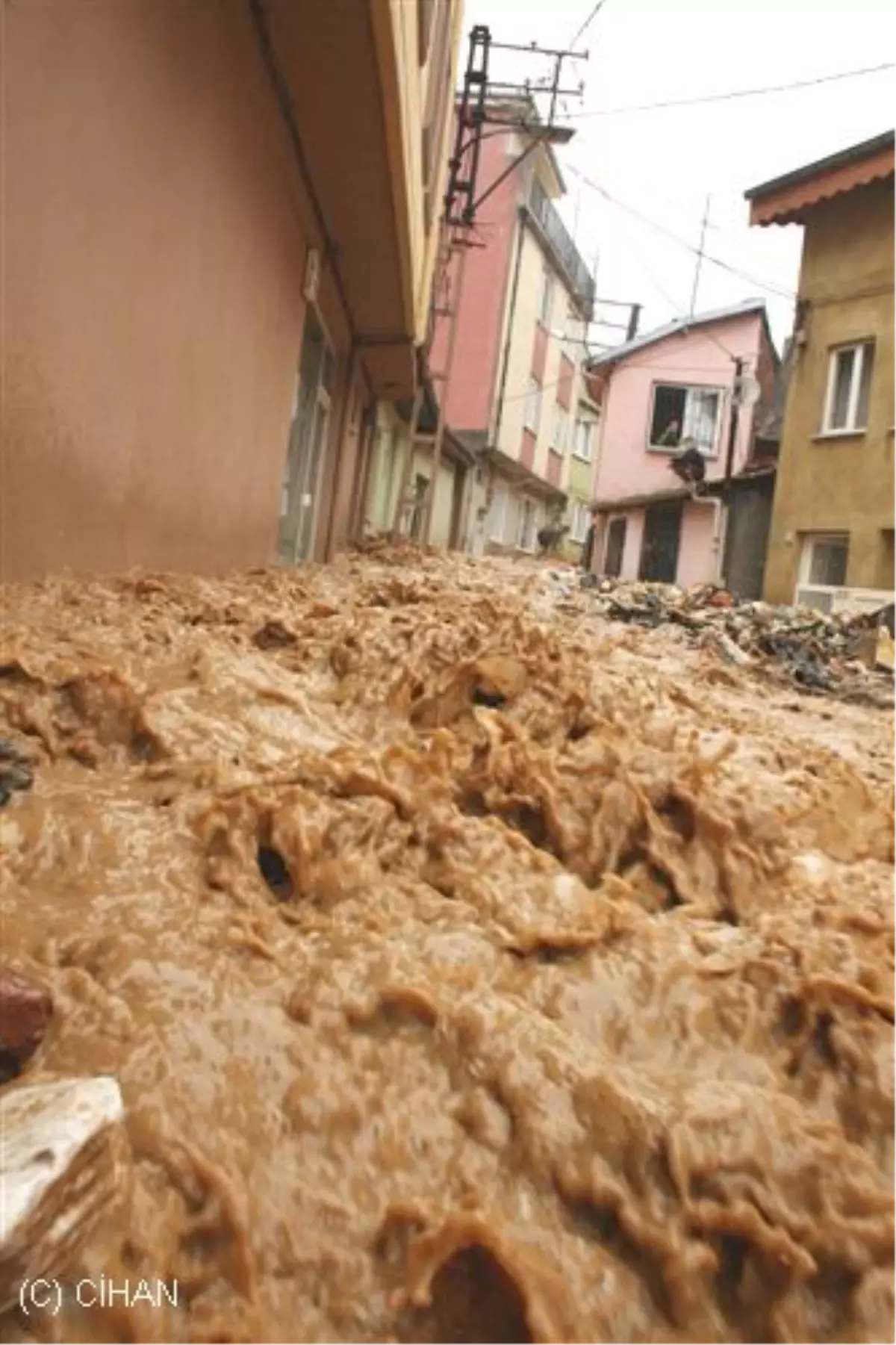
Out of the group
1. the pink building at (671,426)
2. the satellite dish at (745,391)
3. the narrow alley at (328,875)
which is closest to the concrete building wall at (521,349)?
the pink building at (671,426)

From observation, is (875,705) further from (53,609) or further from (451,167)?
(451,167)

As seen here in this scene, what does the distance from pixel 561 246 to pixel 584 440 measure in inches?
333

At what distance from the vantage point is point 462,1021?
1500mm

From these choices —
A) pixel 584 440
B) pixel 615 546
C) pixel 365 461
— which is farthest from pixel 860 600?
pixel 584 440

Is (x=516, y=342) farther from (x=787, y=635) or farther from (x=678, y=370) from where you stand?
(x=787, y=635)

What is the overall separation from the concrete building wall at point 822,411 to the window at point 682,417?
1259 cm

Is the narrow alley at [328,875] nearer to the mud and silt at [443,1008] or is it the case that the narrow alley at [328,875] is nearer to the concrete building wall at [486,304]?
the mud and silt at [443,1008]

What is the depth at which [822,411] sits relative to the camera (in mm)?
13672

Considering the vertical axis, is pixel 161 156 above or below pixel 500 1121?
above

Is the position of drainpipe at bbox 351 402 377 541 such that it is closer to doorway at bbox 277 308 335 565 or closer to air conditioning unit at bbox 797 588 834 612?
doorway at bbox 277 308 335 565

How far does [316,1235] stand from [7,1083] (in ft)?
1.42

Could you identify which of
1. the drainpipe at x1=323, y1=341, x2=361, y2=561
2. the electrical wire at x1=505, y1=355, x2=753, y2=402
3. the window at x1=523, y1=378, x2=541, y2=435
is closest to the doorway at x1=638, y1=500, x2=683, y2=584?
the electrical wire at x1=505, y1=355, x2=753, y2=402

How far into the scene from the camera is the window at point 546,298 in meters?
28.7

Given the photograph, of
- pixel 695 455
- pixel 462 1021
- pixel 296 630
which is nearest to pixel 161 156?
pixel 296 630
